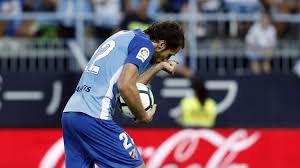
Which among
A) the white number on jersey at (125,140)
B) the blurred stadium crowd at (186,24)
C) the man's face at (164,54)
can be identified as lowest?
the blurred stadium crowd at (186,24)

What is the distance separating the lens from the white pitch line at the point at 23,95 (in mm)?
12375

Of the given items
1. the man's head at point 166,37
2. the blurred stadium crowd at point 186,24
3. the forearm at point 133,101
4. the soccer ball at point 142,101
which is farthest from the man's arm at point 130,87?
the blurred stadium crowd at point 186,24

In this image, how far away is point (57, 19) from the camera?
13844mm

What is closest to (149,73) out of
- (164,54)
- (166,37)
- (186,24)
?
(164,54)

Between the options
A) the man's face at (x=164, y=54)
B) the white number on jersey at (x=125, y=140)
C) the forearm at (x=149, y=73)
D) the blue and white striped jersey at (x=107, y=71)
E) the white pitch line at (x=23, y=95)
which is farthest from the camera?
the white pitch line at (x=23, y=95)

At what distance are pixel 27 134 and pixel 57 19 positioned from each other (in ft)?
8.34

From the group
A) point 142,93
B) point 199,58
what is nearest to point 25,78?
point 199,58

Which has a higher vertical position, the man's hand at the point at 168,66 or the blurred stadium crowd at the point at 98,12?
the man's hand at the point at 168,66

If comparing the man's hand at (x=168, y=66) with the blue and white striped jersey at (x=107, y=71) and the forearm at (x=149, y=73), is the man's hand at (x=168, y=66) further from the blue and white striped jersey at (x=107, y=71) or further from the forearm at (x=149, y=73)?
the blue and white striped jersey at (x=107, y=71)

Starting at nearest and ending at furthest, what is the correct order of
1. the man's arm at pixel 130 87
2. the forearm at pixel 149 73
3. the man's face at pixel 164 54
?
the man's arm at pixel 130 87 < the man's face at pixel 164 54 < the forearm at pixel 149 73

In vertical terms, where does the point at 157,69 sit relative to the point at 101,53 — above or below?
below

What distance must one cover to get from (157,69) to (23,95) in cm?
541

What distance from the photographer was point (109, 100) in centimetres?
708

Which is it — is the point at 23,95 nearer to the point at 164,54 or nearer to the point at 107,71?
the point at 164,54
